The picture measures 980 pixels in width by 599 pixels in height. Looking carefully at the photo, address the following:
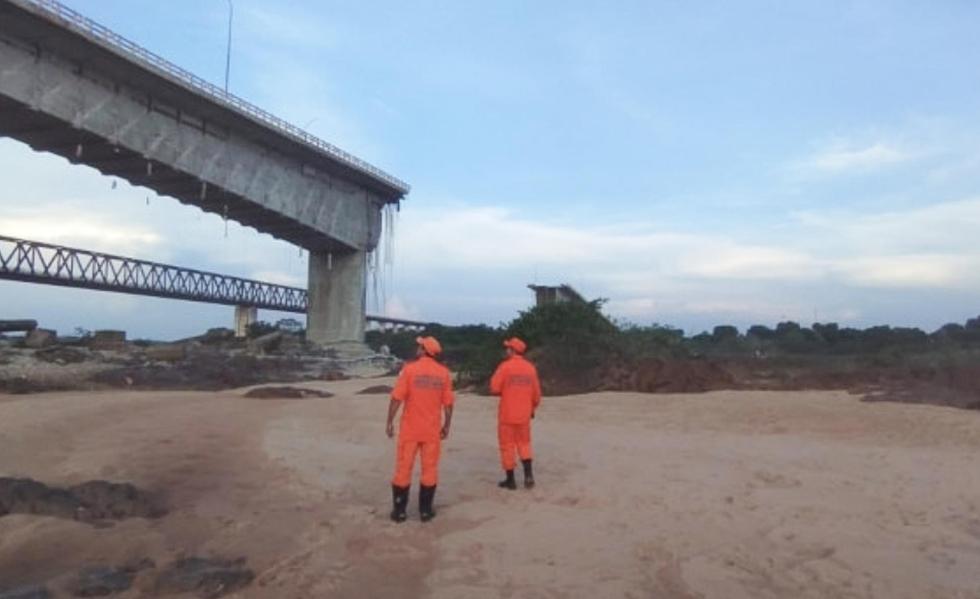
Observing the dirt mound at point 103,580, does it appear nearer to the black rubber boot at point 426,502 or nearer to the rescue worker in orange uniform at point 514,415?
the black rubber boot at point 426,502

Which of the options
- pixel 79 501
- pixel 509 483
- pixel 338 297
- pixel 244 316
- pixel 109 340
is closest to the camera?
pixel 79 501

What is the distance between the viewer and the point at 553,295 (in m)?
36.0

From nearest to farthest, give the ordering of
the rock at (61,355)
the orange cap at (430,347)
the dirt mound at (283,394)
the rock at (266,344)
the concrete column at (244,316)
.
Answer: the orange cap at (430,347) < the dirt mound at (283,394) < the rock at (61,355) < the rock at (266,344) < the concrete column at (244,316)

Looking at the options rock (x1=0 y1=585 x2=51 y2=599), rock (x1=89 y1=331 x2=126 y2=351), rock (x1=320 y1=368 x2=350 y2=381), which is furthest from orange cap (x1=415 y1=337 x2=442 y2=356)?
rock (x1=89 y1=331 x2=126 y2=351)

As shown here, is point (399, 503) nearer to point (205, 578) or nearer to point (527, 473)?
point (205, 578)

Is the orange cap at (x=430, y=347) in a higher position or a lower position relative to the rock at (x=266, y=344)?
lower

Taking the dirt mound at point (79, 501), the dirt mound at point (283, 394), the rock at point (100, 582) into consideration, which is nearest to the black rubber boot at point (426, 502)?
the rock at point (100, 582)

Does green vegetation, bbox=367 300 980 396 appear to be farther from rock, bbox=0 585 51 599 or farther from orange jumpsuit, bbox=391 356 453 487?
rock, bbox=0 585 51 599

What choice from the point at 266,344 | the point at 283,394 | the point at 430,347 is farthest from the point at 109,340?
the point at 430,347

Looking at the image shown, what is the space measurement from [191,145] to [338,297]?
18281 mm

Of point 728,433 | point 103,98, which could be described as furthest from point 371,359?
point 728,433

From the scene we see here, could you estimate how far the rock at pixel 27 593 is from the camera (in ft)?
24.2

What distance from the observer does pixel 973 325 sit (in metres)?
58.8

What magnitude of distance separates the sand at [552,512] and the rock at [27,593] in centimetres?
32
